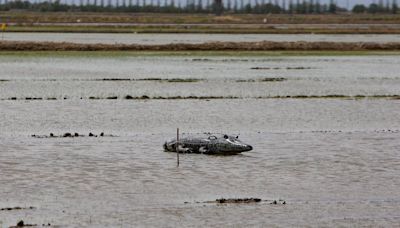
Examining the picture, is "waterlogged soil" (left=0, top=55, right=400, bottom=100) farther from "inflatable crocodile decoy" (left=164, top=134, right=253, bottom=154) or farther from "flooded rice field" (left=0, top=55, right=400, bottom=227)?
"inflatable crocodile decoy" (left=164, top=134, right=253, bottom=154)

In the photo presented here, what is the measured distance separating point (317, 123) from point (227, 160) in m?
9.02

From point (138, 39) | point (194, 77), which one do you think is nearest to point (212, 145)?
point (194, 77)

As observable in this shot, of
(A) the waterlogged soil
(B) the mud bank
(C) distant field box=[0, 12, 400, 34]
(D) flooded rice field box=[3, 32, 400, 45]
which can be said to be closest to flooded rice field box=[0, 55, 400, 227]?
(A) the waterlogged soil

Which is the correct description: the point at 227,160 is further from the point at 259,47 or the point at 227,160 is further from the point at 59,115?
the point at 259,47

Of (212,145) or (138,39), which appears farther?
(138,39)

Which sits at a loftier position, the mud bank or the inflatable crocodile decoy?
the inflatable crocodile decoy

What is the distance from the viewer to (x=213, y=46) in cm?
7988

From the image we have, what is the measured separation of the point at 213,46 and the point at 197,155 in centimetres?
5474

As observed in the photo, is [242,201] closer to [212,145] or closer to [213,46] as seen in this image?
[212,145]

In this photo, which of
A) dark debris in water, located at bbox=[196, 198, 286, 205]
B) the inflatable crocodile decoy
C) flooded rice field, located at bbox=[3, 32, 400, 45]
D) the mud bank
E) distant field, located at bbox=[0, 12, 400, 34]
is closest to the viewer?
dark debris in water, located at bbox=[196, 198, 286, 205]

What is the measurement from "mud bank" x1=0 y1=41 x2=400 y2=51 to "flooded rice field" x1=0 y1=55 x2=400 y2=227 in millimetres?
22738

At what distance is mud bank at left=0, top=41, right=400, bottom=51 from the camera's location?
248 ft

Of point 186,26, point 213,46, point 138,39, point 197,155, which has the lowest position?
point 186,26

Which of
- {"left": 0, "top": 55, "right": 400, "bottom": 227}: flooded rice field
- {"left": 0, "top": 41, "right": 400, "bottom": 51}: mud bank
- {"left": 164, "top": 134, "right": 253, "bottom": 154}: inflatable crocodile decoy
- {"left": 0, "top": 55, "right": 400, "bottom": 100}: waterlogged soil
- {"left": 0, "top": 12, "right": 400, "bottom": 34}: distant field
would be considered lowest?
{"left": 0, "top": 12, "right": 400, "bottom": 34}: distant field
